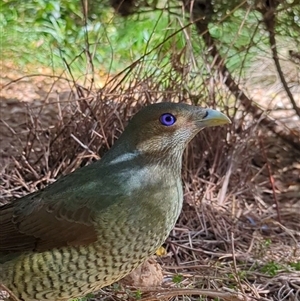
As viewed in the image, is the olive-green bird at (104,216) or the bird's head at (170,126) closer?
the olive-green bird at (104,216)

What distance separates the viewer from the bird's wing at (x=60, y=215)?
8.98 ft

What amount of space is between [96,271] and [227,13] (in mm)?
2299

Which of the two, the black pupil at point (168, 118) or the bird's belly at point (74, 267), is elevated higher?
the black pupil at point (168, 118)

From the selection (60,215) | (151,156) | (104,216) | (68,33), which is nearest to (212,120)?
(151,156)

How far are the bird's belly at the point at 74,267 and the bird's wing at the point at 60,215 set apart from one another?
4cm

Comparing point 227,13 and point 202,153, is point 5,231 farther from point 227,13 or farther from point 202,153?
point 227,13

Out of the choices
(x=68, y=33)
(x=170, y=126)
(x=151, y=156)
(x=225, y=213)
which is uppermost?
(x=68, y=33)

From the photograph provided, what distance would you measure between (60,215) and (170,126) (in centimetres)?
56

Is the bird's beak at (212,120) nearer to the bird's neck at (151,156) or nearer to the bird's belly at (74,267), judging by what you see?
the bird's neck at (151,156)

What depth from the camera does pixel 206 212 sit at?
4145 millimetres

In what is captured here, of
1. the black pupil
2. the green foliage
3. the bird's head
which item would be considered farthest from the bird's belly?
the green foliage

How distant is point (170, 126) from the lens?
284 centimetres

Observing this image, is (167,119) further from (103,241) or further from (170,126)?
(103,241)

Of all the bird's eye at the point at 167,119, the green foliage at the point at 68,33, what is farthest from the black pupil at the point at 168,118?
the green foliage at the point at 68,33
